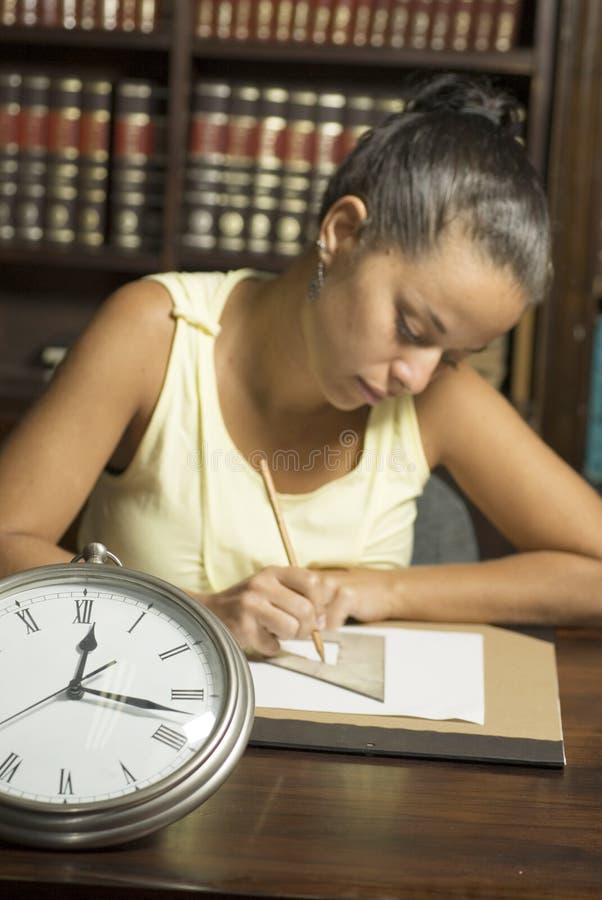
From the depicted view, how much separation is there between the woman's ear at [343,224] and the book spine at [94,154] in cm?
156

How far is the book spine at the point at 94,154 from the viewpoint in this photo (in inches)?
109

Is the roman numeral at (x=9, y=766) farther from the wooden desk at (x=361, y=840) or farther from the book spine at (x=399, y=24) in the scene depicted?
the book spine at (x=399, y=24)

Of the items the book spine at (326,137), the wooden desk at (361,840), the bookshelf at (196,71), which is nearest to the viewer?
the wooden desk at (361,840)

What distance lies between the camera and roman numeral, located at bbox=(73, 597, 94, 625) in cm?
86

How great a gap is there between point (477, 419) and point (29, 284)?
1.89 meters

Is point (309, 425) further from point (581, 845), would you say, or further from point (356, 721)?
point (581, 845)

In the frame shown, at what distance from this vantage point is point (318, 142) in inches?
108

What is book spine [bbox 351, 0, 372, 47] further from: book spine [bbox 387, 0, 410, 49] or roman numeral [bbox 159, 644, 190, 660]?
roman numeral [bbox 159, 644, 190, 660]

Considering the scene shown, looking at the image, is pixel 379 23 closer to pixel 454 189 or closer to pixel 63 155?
pixel 63 155

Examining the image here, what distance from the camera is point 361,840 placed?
80cm

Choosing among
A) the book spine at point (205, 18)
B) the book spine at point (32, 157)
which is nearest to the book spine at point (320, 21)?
the book spine at point (205, 18)

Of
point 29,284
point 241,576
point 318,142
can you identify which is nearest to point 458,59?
point 318,142

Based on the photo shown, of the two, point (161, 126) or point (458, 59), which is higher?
point (458, 59)

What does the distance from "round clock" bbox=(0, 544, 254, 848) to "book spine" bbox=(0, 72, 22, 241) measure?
2113mm
